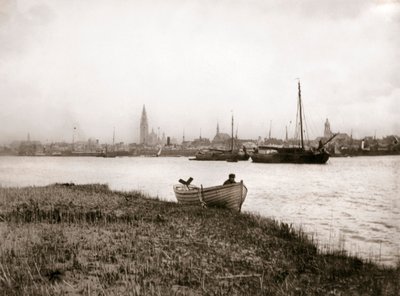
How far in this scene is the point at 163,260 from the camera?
8633mm

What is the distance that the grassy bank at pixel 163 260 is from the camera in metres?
7.00

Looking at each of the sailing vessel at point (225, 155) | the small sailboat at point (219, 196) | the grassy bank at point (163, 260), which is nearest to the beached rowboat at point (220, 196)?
the small sailboat at point (219, 196)

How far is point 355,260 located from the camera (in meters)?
10.6

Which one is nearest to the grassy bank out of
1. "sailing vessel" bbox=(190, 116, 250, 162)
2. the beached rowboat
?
the beached rowboat

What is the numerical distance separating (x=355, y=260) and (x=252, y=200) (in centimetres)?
2046

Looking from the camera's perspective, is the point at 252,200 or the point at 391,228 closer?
the point at 391,228

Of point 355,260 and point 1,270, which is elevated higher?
point 1,270

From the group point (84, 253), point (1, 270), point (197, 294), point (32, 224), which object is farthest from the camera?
point (32, 224)

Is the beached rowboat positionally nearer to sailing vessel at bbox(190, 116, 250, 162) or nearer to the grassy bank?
the grassy bank

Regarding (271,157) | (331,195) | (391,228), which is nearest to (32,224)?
(391,228)

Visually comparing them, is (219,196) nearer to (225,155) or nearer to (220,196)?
(220,196)

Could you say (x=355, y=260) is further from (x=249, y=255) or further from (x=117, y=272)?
(x=117, y=272)

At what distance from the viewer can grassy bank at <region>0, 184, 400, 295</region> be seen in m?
7.00

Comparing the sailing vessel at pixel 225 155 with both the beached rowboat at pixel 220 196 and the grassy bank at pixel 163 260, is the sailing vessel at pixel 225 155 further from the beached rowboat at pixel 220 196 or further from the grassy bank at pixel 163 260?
the grassy bank at pixel 163 260
